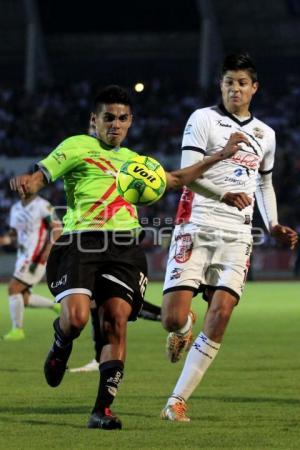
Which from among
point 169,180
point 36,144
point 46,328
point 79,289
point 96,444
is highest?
point 169,180

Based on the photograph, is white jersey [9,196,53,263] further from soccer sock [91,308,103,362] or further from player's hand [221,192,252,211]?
player's hand [221,192,252,211]

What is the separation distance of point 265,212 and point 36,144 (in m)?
32.4

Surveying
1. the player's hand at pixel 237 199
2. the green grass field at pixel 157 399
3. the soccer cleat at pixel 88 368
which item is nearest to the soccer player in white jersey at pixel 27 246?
the green grass field at pixel 157 399

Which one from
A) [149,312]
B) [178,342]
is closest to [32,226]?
[149,312]

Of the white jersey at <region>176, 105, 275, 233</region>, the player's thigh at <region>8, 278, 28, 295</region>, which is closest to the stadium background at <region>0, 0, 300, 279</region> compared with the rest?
the player's thigh at <region>8, 278, 28, 295</region>

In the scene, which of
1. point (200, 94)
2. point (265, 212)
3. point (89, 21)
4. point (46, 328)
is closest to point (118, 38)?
point (89, 21)

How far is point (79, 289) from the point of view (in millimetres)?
7441

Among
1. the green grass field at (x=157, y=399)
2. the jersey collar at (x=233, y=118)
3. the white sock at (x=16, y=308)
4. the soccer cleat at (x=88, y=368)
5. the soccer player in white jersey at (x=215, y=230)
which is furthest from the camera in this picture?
the white sock at (x=16, y=308)

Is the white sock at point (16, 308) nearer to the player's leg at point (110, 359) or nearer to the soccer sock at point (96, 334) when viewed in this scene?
the soccer sock at point (96, 334)

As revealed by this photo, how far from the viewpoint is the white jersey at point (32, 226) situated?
15336 mm

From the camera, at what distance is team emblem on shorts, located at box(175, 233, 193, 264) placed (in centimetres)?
802

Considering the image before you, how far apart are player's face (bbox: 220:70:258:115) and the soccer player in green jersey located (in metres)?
0.76

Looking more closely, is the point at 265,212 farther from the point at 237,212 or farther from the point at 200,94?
the point at 200,94

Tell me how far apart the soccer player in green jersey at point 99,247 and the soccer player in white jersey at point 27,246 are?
7154mm
